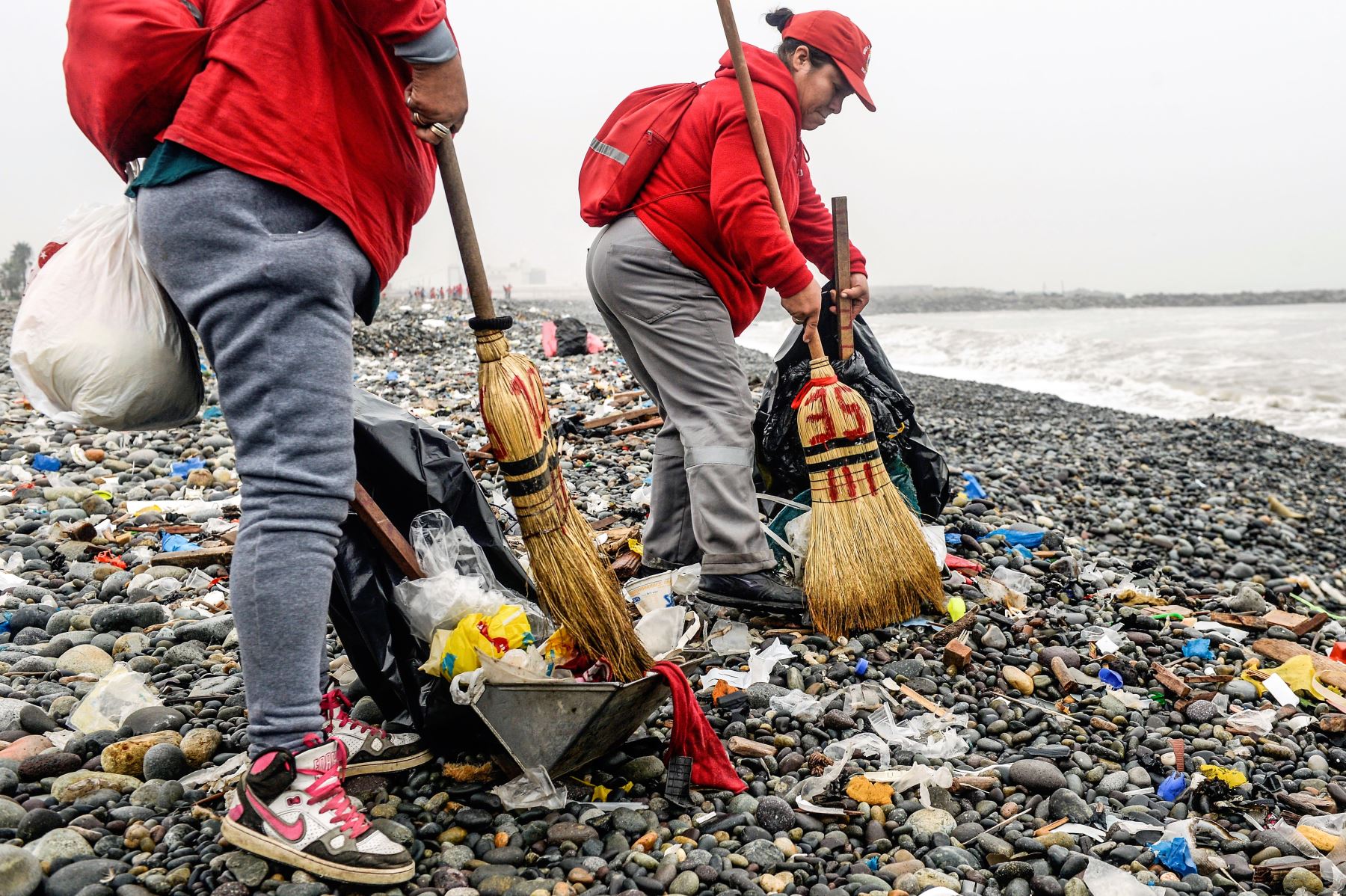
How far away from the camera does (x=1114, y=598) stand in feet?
12.3

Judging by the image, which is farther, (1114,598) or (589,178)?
(1114,598)

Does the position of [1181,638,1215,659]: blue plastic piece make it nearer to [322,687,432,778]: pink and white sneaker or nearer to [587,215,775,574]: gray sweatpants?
[587,215,775,574]: gray sweatpants

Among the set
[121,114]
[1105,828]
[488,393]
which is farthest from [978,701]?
[121,114]

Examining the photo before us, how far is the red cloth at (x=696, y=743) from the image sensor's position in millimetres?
2074

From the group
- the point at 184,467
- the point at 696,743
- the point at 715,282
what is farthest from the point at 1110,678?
the point at 184,467

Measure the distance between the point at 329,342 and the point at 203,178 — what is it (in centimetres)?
38

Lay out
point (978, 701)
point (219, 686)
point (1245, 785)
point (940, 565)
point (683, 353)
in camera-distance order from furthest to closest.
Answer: point (940, 565) → point (683, 353) → point (978, 701) → point (219, 686) → point (1245, 785)

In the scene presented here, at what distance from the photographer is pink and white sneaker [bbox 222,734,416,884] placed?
5.44ft

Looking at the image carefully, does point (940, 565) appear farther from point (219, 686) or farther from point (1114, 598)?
point (219, 686)

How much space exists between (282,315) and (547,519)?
861 mm

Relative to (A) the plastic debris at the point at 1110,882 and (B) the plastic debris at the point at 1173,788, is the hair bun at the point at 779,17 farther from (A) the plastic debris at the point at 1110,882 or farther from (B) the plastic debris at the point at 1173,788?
(A) the plastic debris at the point at 1110,882

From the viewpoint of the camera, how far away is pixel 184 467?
5164mm

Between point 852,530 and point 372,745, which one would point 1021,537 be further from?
point 372,745

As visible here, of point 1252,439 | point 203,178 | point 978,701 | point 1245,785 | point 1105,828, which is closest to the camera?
point 203,178
